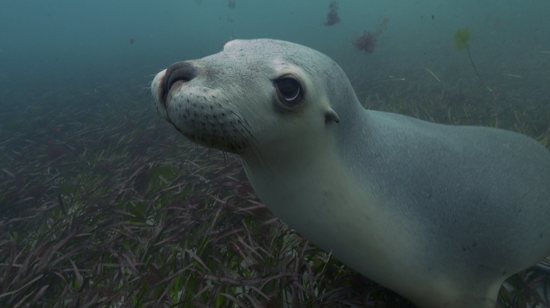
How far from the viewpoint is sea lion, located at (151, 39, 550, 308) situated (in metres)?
1.10

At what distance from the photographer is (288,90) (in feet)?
3.62

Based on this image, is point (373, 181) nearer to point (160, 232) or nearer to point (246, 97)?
point (246, 97)

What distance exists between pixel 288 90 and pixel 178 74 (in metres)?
0.41

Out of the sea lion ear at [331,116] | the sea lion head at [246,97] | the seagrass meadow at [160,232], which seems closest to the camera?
the sea lion head at [246,97]

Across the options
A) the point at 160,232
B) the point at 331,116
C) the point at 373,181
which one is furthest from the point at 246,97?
the point at 160,232

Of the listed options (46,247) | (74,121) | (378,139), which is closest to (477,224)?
(378,139)

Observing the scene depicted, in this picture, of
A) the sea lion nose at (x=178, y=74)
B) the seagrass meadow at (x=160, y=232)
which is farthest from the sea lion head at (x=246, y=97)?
the seagrass meadow at (x=160, y=232)

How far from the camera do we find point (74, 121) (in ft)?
21.1

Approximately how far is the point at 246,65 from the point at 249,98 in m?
0.15

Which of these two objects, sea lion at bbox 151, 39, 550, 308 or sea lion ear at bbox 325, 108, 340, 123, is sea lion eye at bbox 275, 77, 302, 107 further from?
sea lion ear at bbox 325, 108, 340, 123

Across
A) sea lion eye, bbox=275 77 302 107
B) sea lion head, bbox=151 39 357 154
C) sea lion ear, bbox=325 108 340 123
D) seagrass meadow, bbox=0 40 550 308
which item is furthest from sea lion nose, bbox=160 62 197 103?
seagrass meadow, bbox=0 40 550 308

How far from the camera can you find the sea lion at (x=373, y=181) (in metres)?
1.10

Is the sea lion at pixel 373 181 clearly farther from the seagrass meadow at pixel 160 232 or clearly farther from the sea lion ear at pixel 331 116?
the seagrass meadow at pixel 160 232

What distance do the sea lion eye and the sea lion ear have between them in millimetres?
163
